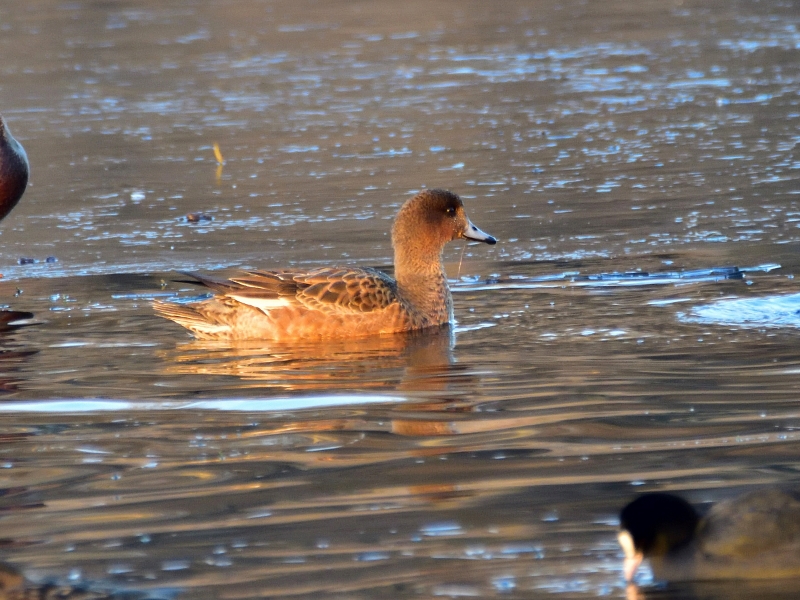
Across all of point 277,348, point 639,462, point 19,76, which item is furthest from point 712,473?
point 19,76

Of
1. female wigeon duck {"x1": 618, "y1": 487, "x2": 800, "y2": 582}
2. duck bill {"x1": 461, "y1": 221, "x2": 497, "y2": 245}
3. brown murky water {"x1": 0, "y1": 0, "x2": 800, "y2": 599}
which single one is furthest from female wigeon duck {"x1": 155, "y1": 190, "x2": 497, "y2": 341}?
female wigeon duck {"x1": 618, "y1": 487, "x2": 800, "y2": 582}

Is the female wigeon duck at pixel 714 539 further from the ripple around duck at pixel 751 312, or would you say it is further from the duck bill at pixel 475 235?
the duck bill at pixel 475 235

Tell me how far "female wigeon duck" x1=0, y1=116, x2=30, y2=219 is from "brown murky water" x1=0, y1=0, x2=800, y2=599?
371 mm

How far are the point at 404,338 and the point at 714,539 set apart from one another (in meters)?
4.07

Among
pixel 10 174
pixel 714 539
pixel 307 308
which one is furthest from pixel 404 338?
pixel 10 174

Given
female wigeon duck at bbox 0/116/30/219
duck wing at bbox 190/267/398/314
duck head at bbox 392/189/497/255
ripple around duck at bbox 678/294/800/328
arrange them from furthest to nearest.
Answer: female wigeon duck at bbox 0/116/30/219
duck head at bbox 392/189/497/255
duck wing at bbox 190/267/398/314
ripple around duck at bbox 678/294/800/328

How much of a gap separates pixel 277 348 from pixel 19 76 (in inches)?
556

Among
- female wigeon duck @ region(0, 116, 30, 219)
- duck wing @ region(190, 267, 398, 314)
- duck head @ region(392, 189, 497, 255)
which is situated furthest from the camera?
female wigeon duck @ region(0, 116, 30, 219)

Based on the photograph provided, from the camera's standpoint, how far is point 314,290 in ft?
25.8

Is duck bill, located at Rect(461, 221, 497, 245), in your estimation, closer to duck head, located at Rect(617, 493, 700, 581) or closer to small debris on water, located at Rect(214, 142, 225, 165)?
duck head, located at Rect(617, 493, 700, 581)

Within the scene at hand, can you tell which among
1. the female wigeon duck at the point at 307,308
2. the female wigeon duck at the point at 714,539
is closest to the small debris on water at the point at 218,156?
the female wigeon duck at the point at 307,308

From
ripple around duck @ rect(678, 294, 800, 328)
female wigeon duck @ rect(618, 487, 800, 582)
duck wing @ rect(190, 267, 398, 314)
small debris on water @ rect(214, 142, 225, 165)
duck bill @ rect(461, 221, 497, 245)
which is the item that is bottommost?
small debris on water @ rect(214, 142, 225, 165)

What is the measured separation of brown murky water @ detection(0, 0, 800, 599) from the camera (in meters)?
4.50

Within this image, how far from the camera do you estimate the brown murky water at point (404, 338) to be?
4.50 meters
